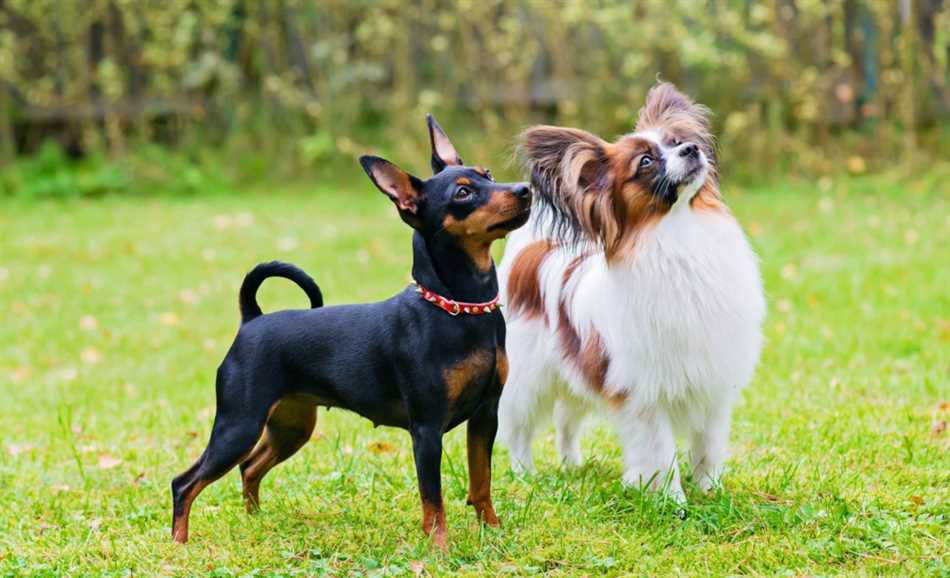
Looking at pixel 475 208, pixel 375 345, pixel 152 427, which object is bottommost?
pixel 152 427

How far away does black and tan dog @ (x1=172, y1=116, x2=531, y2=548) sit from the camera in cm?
371

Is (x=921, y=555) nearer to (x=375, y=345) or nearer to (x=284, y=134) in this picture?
(x=375, y=345)

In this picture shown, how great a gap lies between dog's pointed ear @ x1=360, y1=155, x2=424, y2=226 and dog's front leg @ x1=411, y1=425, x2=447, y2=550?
67cm

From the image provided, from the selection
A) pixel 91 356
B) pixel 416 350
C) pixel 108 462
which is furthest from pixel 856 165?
pixel 416 350

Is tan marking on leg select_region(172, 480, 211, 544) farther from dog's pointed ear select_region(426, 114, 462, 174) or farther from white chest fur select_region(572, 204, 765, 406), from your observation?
white chest fur select_region(572, 204, 765, 406)

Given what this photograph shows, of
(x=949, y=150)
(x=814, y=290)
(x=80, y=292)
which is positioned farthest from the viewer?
(x=949, y=150)

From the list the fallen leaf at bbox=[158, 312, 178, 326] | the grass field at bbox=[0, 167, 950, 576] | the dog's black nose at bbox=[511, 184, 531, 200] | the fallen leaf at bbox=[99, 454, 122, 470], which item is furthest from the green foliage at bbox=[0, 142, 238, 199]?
the dog's black nose at bbox=[511, 184, 531, 200]

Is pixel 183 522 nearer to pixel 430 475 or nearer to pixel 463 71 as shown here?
pixel 430 475

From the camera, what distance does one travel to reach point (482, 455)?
4.04m

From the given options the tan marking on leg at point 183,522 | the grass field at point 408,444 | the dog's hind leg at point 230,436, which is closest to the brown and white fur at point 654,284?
the grass field at point 408,444

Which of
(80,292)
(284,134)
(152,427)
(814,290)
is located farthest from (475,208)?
(284,134)

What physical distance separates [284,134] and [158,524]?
983 cm

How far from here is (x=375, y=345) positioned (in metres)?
3.95

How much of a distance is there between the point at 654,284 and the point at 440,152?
3.09 ft
